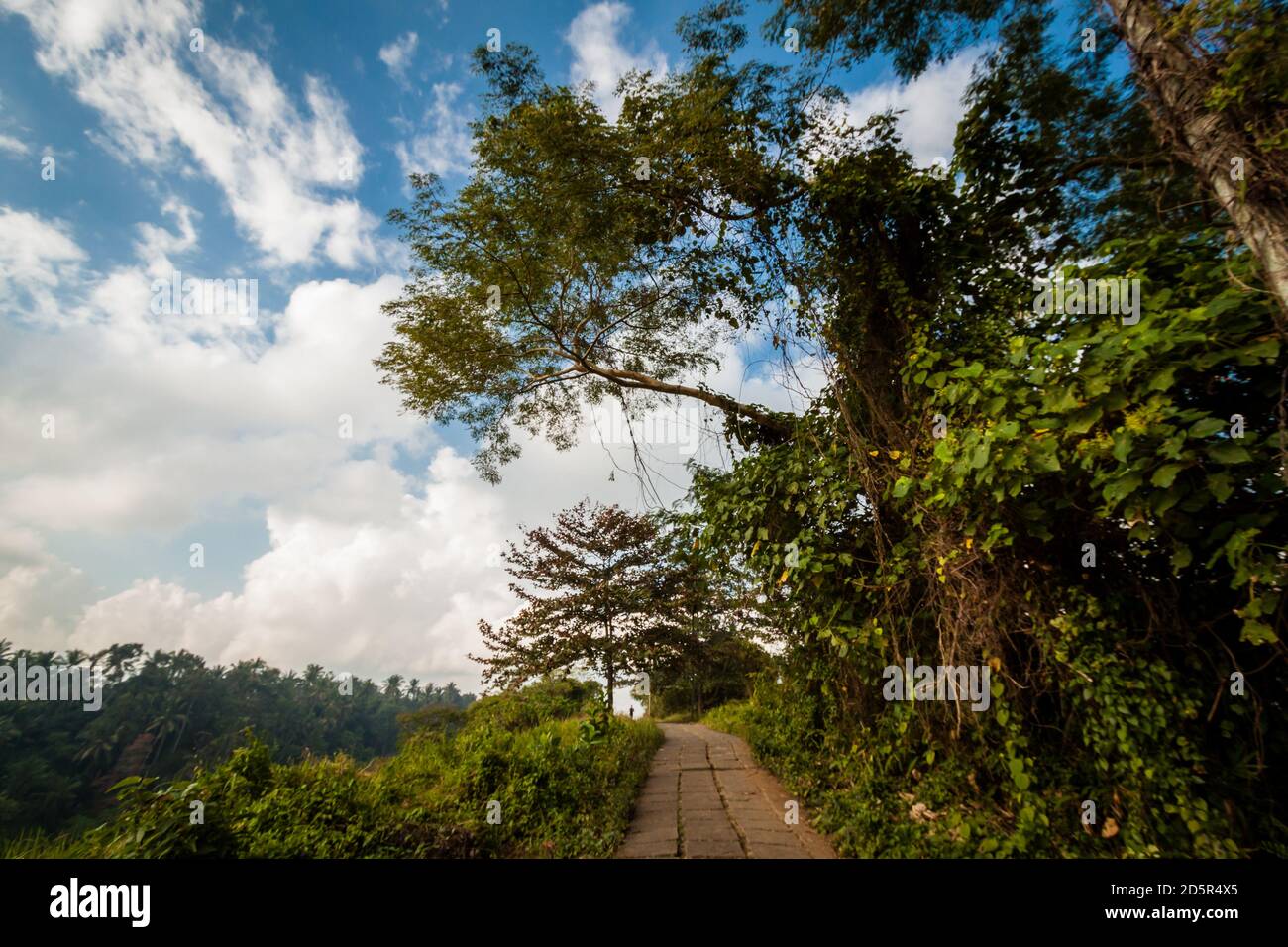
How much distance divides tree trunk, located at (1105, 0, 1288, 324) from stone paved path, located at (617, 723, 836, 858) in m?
4.70

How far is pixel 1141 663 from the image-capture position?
9.46 feet

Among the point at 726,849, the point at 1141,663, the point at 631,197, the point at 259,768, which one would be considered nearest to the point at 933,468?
the point at 1141,663

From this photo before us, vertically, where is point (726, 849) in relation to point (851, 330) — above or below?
below

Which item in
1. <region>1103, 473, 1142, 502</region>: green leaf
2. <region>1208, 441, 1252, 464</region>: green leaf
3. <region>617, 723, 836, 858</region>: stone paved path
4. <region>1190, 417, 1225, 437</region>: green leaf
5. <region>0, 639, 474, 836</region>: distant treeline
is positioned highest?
<region>1190, 417, 1225, 437</region>: green leaf

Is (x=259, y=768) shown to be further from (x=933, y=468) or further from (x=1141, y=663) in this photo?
(x=1141, y=663)

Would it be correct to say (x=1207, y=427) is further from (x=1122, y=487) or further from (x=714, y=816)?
(x=714, y=816)

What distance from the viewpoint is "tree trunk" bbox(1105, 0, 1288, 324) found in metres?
2.54

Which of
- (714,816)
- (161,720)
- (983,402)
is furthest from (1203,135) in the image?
(161,720)

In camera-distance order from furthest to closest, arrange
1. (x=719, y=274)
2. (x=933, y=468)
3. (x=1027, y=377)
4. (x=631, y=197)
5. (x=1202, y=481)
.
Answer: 1. (x=719, y=274)
2. (x=631, y=197)
3. (x=933, y=468)
4. (x=1027, y=377)
5. (x=1202, y=481)

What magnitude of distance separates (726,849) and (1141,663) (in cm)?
316

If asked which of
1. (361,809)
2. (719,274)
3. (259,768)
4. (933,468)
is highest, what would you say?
(719,274)

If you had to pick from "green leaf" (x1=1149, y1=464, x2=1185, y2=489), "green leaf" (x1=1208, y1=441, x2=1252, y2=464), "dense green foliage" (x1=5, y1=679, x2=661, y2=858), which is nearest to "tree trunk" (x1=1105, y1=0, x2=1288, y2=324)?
"green leaf" (x1=1208, y1=441, x2=1252, y2=464)

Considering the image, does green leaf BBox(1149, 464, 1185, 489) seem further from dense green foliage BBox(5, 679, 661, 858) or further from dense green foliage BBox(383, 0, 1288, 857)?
dense green foliage BBox(5, 679, 661, 858)

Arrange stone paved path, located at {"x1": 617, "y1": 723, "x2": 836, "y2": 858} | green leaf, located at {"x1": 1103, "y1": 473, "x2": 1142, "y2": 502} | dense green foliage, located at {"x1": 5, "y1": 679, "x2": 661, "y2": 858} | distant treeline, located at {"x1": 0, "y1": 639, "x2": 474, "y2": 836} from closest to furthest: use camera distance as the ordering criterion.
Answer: green leaf, located at {"x1": 1103, "y1": 473, "x2": 1142, "y2": 502}, dense green foliage, located at {"x1": 5, "y1": 679, "x2": 661, "y2": 858}, stone paved path, located at {"x1": 617, "y1": 723, "x2": 836, "y2": 858}, distant treeline, located at {"x1": 0, "y1": 639, "x2": 474, "y2": 836}
